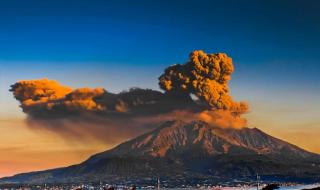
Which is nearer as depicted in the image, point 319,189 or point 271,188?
point 319,189
